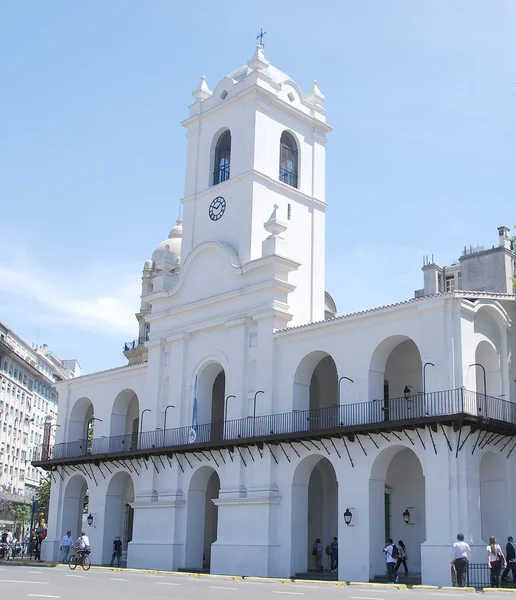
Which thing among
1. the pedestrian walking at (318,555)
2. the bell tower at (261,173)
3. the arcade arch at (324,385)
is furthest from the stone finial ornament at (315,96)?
the pedestrian walking at (318,555)

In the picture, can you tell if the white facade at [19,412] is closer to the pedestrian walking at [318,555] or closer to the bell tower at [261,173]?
the bell tower at [261,173]

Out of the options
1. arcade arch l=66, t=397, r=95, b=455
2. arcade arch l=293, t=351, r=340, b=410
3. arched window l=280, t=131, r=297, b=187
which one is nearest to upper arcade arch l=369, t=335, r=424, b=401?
arcade arch l=293, t=351, r=340, b=410

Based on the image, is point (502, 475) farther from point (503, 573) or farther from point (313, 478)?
point (313, 478)

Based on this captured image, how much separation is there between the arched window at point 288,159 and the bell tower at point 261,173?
0.04m

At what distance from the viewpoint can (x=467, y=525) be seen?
947 inches

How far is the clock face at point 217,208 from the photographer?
3619 centimetres

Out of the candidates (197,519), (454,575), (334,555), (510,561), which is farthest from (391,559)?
(197,519)

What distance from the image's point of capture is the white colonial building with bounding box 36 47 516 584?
25.9 meters

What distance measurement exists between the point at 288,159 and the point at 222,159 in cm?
309

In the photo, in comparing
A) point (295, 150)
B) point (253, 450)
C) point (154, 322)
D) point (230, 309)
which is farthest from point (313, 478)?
point (295, 150)

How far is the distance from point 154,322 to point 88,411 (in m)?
9.49

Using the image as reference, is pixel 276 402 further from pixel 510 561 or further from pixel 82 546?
pixel 510 561

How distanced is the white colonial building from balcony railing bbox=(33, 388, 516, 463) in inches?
3.2

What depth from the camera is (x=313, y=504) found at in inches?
1315
